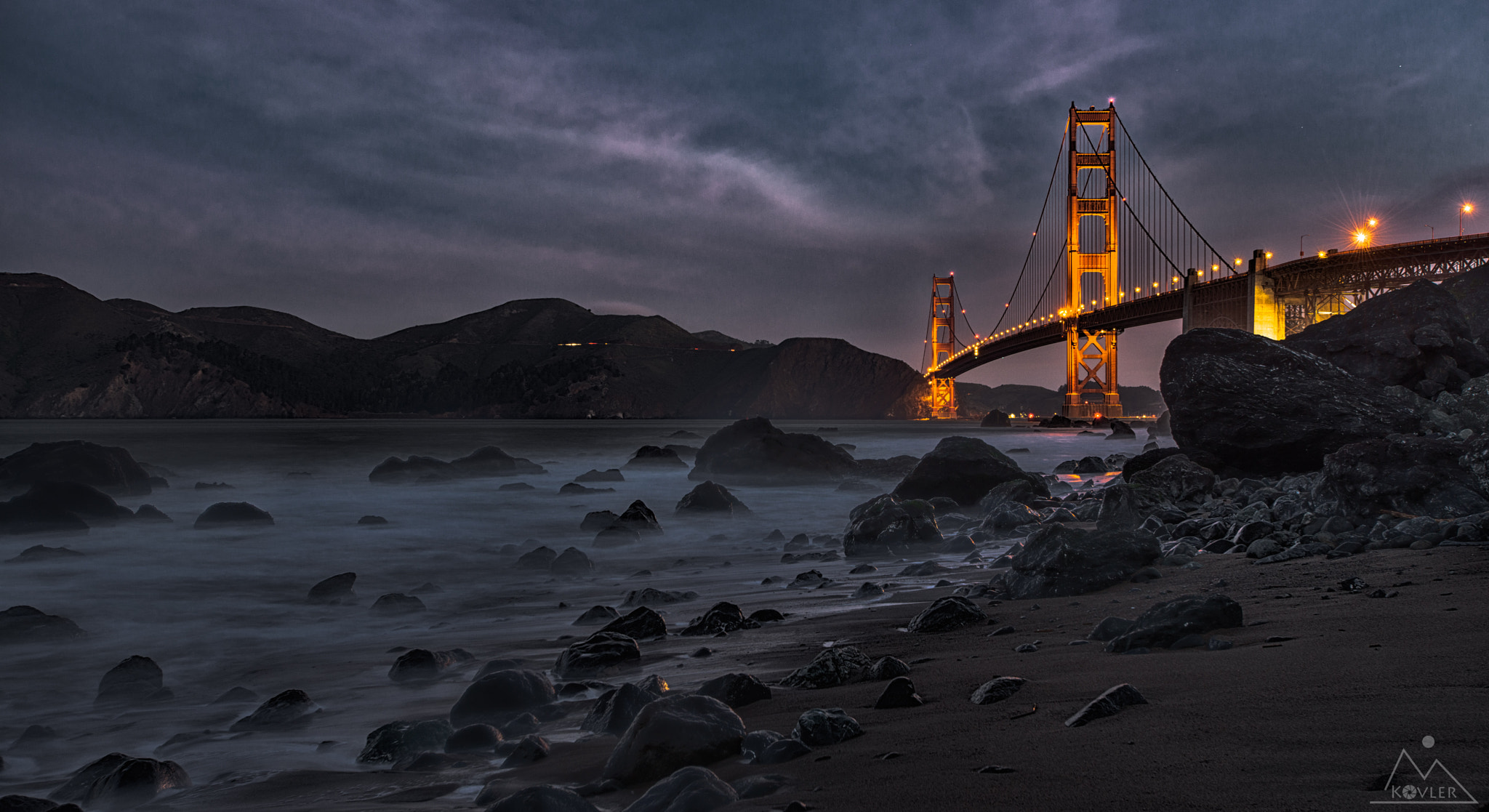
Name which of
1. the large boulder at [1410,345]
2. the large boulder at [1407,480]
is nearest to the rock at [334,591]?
the large boulder at [1407,480]

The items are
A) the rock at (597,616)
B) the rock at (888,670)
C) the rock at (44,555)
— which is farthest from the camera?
the rock at (44,555)

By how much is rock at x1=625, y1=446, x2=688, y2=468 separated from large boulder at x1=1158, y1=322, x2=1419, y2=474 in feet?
42.1

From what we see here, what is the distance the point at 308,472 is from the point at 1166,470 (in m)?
19.8

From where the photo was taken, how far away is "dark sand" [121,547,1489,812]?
1.34m

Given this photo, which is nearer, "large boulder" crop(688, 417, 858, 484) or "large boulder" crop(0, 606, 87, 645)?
"large boulder" crop(0, 606, 87, 645)

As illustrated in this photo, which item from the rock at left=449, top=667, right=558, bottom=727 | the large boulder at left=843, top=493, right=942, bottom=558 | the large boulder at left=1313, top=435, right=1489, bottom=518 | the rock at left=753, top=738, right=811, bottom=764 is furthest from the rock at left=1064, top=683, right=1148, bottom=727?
the large boulder at left=843, top=493, right=942, bottom=558

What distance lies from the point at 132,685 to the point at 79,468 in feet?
41.5

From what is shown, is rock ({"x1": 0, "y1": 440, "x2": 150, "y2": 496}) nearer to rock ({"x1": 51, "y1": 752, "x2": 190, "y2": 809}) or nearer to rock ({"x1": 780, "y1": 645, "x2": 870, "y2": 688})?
rock ({"x1": 51, "y1": 752, "x2": 190, "y2": 809})

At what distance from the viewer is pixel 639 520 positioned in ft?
28.3

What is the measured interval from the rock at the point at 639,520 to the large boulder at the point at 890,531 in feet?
7.91

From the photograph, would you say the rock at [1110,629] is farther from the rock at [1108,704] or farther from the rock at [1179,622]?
the rock at [1108,704]

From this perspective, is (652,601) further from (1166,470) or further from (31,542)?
(31,542)

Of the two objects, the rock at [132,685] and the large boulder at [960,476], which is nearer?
the rock at [132,685]

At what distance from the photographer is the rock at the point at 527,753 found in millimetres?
2297
